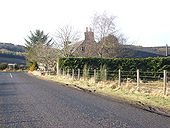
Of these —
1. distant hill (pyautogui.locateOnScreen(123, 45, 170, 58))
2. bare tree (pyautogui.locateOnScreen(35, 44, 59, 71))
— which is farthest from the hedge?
distant hill (pyautogui.locateOnScreen(123, 45, 170, 58))

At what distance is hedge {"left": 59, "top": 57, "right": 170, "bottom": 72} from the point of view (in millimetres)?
29492

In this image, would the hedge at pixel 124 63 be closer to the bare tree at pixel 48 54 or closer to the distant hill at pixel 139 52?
the bare tree at pixel 48 54

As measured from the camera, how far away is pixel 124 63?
32000 mm

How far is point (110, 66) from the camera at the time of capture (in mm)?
32344

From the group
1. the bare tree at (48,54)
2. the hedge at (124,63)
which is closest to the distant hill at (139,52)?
the bare tree at (48,54)

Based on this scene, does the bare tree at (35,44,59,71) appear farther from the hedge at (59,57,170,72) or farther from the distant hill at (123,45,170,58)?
the distant hill at (123,45,170,58)

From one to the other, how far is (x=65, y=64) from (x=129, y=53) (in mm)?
14153

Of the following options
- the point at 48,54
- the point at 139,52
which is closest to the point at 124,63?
the point at 48,54

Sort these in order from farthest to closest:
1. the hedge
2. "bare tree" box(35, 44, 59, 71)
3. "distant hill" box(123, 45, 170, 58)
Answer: "bare tree" box(35, 44, 59, 71)
"distant hill" box(123, 45, 170, 58)
the hedge

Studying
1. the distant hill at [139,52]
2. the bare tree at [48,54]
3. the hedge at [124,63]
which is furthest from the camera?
the bare tree at [48,54]

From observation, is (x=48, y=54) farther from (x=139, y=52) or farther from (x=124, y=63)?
(x=139, y=52)

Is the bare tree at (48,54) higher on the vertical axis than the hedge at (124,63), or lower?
higher

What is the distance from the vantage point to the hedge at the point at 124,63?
29.5 metres

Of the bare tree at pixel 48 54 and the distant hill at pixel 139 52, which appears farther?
the bare tree at pixel 48 54
